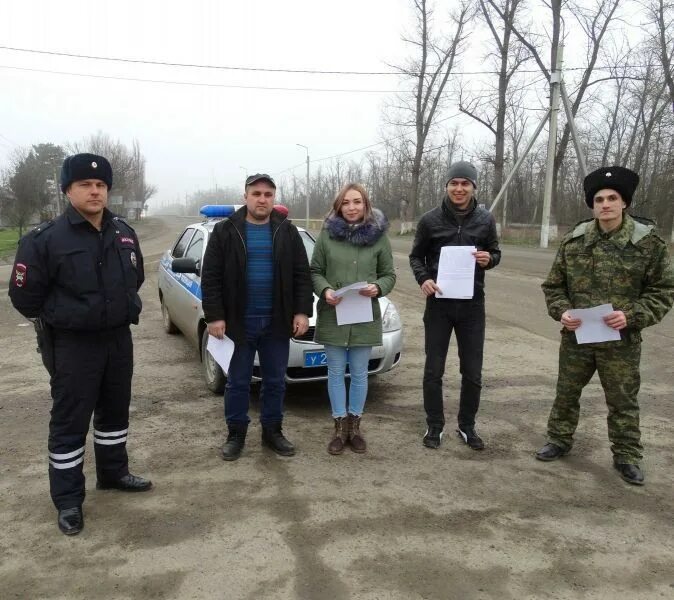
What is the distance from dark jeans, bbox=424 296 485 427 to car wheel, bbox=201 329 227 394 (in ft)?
6.33

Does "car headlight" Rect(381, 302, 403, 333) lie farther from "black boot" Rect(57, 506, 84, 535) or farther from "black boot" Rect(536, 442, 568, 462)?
"black boot" Rect(57, 506, 84, 535)

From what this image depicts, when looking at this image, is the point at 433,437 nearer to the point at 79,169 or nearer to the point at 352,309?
the point at 352,309

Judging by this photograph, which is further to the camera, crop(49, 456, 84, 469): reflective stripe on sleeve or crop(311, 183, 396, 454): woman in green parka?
crop(311, 183, 396, 454): woman in green parka

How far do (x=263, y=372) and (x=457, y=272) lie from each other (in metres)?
1.50

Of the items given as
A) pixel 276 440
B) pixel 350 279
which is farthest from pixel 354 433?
pixel 350 279

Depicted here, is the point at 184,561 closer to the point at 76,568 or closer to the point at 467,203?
the point at 76,568

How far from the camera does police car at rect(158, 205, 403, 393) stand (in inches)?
177

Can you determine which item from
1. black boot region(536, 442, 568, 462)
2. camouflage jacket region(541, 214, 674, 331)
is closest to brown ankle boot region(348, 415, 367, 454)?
black boot region(536, 442, 568, 462)

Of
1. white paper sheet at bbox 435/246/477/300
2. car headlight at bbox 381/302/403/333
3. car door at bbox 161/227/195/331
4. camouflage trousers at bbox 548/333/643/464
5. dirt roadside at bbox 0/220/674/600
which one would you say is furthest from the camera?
car door at bbox 161/227/195/331

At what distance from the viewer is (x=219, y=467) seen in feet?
11.8

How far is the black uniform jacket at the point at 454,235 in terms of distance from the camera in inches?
149

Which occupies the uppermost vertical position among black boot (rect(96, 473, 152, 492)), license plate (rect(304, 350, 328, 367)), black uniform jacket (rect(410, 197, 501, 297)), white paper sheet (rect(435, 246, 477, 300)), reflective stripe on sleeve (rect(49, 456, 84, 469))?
black uniform jacket (rect(410, 197, 501, 297))

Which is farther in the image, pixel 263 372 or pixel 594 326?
pixel 263 372

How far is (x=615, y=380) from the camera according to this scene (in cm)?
348
